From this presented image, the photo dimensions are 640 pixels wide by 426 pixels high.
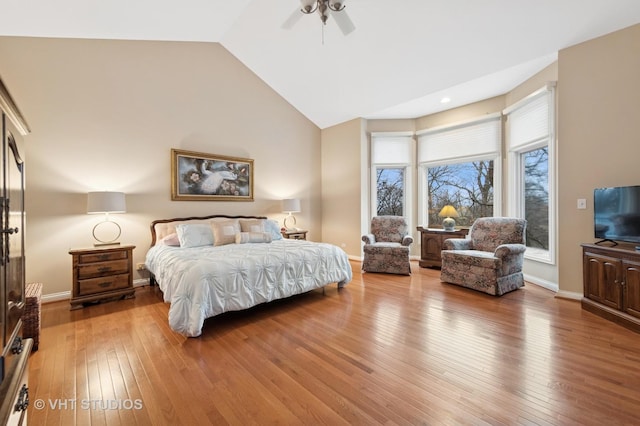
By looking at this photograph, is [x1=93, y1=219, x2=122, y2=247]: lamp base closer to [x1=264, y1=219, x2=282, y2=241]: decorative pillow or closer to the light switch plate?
[x1=264, y1=219, x2=282, y2=241]: decorative pillow

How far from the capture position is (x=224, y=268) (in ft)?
8.41

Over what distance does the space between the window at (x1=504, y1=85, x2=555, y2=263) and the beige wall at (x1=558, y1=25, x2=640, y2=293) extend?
1.43 feet

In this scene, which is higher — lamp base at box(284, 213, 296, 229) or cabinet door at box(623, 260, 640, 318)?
lamp base at box(284, 213, 296, 229)

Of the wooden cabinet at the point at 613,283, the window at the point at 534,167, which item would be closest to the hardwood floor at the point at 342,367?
the wooden cabinet at the point at 613,283

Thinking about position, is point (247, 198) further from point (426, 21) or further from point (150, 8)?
point (426, 21)

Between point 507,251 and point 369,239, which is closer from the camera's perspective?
point 507,251

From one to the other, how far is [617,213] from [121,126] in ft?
19.6

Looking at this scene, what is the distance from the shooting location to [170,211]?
4262 mm

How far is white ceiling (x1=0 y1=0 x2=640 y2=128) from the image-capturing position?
2.90 meters

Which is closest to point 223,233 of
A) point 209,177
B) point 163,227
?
point 163,227

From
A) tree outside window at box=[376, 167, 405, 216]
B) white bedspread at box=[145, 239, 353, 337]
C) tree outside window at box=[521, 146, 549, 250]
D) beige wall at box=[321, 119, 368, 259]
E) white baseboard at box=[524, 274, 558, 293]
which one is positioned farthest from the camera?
tree outside window at box=[376, 167, 405, 216]

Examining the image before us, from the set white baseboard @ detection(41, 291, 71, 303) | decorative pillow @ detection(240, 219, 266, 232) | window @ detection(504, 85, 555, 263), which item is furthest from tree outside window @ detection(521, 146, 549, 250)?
white baseboard @ detection(41, 291, 71, 303)

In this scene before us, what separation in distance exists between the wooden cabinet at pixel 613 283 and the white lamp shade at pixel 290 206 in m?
4.14

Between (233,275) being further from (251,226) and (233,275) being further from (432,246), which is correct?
(432,246)
